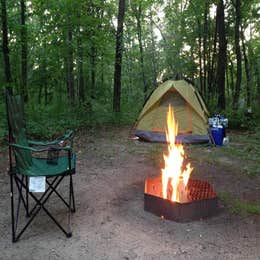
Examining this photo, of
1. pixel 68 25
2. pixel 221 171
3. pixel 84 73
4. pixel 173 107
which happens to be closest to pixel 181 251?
pixel 221 171

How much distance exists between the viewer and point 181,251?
103 inches

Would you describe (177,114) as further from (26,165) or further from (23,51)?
(23,51)

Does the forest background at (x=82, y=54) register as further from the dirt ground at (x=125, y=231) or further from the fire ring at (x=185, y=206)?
the fire ring at (x=185, y=206)

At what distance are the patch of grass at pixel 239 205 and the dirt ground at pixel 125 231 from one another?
0.09 metres

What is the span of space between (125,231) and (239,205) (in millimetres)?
1401

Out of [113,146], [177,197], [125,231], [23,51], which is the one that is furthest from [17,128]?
[23,51]

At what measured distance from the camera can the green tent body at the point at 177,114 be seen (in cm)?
708

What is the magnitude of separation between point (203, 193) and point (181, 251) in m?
0.97

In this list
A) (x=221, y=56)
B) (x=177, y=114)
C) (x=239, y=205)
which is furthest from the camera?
(x=221, y=56)

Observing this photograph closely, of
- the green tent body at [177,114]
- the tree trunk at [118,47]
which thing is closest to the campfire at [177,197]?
the green tent body at [177,114]

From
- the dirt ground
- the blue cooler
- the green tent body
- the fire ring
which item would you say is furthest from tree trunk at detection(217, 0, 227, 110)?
the fire ring

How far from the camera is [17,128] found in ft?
10.2

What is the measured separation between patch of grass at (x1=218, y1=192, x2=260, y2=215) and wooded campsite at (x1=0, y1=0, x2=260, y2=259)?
12mm

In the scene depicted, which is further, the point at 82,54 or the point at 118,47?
the point at 82,54
